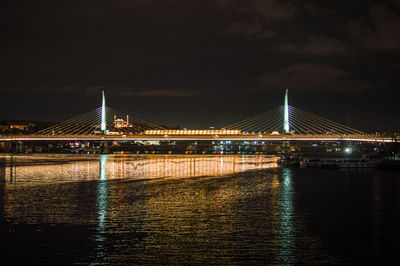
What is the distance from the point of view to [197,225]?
15406mm

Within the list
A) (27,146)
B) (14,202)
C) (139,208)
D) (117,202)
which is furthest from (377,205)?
(27,146)

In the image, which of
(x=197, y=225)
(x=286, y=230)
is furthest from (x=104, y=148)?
(x=286, y=230)

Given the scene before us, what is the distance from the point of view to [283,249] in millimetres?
12406

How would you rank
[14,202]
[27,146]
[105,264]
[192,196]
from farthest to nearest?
[27,146], [192,196], [14,202], [105,264]

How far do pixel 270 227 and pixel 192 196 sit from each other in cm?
843

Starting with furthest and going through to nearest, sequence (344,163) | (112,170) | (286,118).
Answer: (286,118)
(344,163)
(112,170)

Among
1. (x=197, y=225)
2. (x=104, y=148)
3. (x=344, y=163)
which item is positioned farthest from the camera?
(x=104, y=148)

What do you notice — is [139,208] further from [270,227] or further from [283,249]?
[283,249]

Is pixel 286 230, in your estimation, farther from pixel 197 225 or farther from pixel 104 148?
pixel 104 148

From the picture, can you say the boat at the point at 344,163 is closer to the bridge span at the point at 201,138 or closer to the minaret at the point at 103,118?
the bridge span at the point at 201,138

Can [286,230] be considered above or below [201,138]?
below

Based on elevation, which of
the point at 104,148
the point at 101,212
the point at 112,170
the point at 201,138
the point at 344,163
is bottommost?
the point at 101,212

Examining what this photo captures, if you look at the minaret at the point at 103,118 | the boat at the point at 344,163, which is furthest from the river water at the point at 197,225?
the minaret at the point at 103,118

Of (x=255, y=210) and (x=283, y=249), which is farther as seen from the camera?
(x=255, y=210)
